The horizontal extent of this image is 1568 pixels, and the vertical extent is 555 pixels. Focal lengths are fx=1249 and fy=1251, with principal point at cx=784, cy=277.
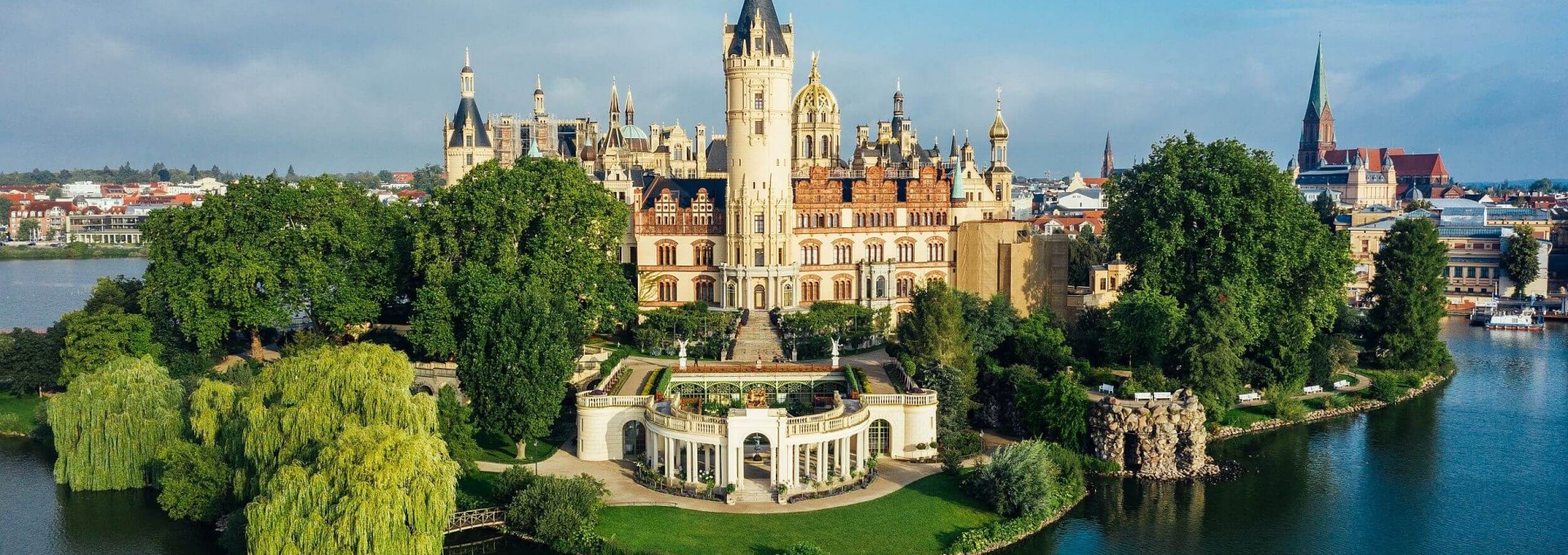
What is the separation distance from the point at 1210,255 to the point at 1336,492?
16.4 m

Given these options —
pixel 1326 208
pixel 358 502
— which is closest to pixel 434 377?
pixel 358 502

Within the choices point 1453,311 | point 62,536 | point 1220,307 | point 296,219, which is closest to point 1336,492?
point 1220,307

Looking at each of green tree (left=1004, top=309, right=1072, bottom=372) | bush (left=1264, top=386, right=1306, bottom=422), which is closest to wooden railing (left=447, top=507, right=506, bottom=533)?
green tree (left=1004, top=309, right=1072, bottom=372)

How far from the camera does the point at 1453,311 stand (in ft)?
296

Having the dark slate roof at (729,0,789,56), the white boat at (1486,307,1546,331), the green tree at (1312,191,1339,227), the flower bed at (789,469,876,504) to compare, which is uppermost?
the dark slate roof at (729,0,789,56)

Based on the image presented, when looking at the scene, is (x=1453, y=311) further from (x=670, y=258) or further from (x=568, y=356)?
(x=568, y=356)

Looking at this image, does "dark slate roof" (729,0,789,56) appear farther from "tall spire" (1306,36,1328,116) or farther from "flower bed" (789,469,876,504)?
"tall spire" (1306,36,1328,116)

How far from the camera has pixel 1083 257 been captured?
74062 millimetres

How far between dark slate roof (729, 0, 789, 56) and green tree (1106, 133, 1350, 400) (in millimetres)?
19495

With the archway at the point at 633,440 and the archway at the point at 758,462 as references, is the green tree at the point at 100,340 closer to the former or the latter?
the archway at the point at 633,440

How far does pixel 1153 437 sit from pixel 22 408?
4499cm

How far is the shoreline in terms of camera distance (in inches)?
1972

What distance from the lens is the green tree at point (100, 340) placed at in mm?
50500

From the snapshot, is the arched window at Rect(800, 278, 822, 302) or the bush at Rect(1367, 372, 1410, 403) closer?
the bush at Rect(1367, 372, 1410, 403)
